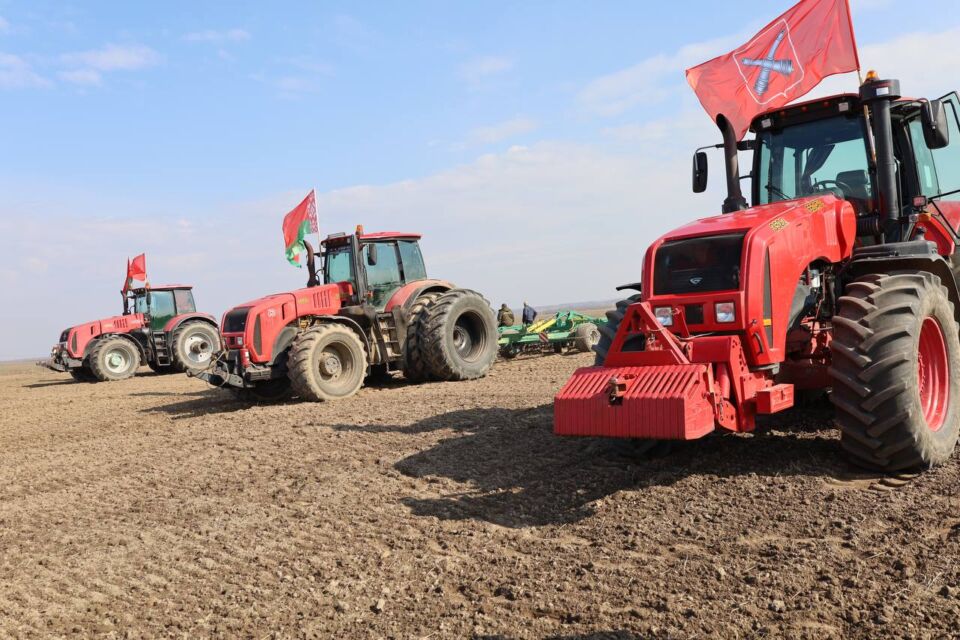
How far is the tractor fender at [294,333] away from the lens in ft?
34.3

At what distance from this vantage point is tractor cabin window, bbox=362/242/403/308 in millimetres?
11406

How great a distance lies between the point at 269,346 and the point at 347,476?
5036 millimetres

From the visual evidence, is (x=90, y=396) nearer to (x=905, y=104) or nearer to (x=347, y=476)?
(x=347, y=476)

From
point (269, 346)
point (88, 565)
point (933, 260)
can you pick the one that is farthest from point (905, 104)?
point (269, 346)

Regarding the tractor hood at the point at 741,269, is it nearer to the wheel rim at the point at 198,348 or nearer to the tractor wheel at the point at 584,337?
the tractor wheel at the point at 584,337

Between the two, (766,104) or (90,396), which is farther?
(90,396)

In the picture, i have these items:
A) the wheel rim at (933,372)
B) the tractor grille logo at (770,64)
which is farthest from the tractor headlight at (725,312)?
the tractor grille logo at (770,64)

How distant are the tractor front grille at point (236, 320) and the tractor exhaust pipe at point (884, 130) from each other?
7.74m

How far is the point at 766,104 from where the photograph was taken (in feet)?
20.6

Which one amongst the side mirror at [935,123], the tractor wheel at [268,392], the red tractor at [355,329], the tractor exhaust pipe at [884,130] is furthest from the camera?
the tractor wheel at [268,392]

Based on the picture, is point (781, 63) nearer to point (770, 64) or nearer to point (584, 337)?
point (770, 64)

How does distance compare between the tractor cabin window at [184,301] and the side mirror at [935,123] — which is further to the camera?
the tractor cabin window at [184,301]

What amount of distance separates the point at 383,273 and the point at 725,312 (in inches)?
300

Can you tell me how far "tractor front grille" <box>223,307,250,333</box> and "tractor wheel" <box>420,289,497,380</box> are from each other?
8.22 feet
